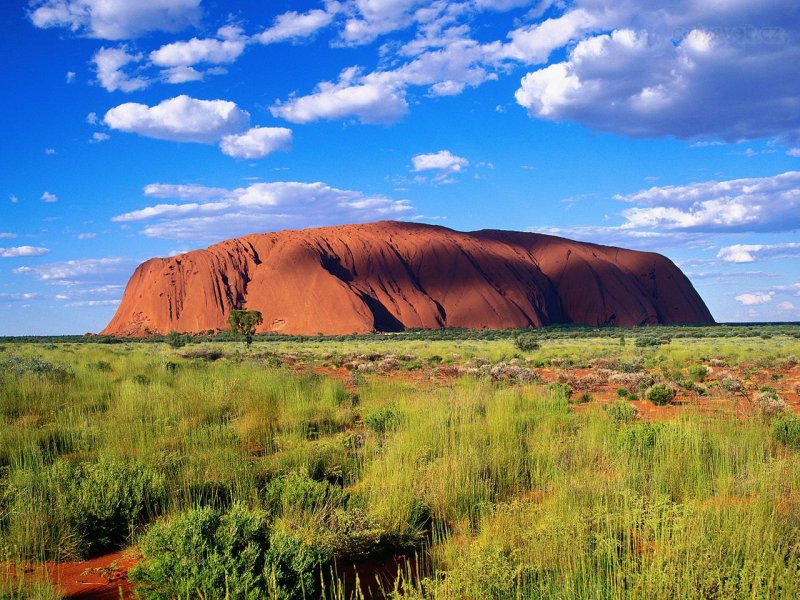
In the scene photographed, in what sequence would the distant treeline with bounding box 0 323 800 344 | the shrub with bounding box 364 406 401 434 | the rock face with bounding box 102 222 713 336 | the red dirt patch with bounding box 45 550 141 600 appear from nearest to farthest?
the red dirt patch with bounding box 45 550 141 600
the shrub with bounding box 364 406 401 434
the distant treeline with bounding box 0 323 800 344
the rock face with bounding box 102 222 713 336

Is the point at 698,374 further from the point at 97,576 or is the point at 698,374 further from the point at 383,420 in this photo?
the point at 97,576

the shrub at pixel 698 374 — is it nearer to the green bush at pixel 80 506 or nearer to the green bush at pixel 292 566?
the green bush at pixel 80 506

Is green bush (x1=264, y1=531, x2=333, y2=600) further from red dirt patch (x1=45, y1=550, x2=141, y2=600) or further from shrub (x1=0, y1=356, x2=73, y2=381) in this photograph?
shrub (x1=0, y1=356, x2=73, y2=381)

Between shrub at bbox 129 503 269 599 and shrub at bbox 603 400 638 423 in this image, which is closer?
shrub at bbox 129 503 269 599

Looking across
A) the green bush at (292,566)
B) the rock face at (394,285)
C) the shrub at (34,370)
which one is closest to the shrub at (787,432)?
the green bush at (292,566)

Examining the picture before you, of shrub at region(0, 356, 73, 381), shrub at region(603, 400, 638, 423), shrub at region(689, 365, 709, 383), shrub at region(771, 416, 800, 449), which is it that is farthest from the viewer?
shrub at region(689, 365, 709, 383)

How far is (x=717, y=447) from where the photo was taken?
6.14m

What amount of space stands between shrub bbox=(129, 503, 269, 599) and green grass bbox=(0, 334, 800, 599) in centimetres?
2

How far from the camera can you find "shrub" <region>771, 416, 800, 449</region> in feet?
23.7

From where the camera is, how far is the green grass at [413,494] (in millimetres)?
3439

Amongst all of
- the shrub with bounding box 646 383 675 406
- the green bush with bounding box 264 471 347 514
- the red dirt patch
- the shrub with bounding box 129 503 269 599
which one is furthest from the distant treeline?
the shrub with bounding box 129 503 269 599

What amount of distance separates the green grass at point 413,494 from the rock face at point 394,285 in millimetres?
66237

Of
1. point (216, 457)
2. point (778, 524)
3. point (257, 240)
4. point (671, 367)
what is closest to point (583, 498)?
point (778, 524)

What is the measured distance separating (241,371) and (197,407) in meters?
3.79
